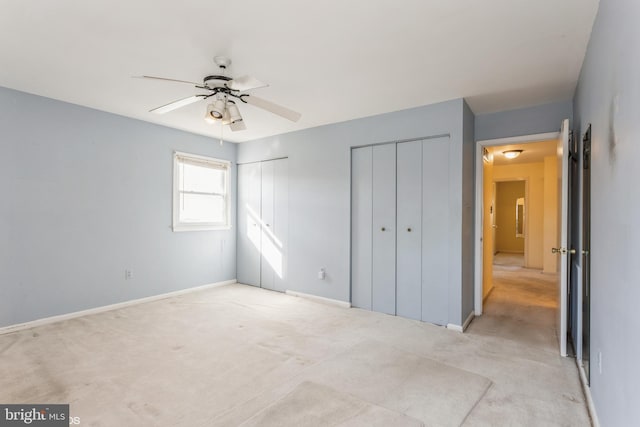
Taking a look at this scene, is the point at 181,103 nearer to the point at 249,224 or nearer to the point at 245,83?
the point at 245,83

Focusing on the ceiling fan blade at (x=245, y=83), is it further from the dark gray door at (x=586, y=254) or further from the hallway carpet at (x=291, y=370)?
the dark gray door at (x=586, y=254)


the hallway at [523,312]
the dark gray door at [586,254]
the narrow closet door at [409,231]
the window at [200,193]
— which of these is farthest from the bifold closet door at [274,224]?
the dark gray door at [586,254]

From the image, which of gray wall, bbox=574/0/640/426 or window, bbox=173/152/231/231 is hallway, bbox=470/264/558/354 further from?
window, bbox=173/152/231/231

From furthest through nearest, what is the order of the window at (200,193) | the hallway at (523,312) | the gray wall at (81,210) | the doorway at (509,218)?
1. the doorway at (509,218)
2. the window at (200,193)
3. the gray wall at (81,210)
4. the hallway at (523,312)

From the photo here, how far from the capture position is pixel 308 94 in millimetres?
3393

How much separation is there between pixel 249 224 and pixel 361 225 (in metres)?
2.18

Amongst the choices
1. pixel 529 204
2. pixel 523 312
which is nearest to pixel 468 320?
pixel 523 312

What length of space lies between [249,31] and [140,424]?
2591mm

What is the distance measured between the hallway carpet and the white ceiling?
8.20ft

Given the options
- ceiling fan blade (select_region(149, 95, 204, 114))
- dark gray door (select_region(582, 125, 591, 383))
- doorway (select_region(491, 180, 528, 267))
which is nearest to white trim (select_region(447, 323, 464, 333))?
dark gray door (select_region(582, 125, 591, 383))

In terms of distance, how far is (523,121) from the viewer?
12.3ft

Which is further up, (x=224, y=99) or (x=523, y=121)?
(x=523, y=121)

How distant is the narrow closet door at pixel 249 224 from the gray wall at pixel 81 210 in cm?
86

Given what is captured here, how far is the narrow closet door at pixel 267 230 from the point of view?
5211 mm
